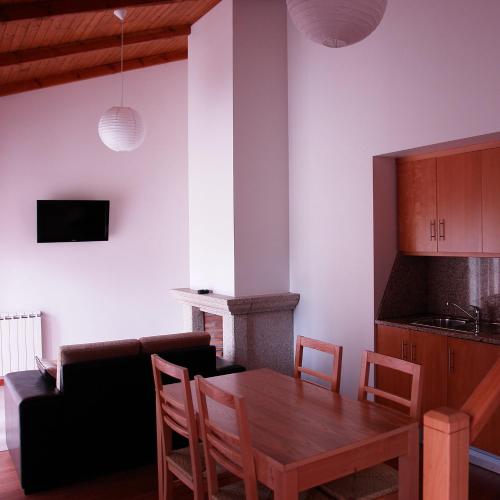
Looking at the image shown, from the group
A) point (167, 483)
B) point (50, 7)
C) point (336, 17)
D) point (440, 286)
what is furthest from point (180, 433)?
point (50, 7)

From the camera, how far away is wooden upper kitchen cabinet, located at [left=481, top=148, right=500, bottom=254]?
366cm

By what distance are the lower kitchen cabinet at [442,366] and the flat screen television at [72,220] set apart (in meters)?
3.73

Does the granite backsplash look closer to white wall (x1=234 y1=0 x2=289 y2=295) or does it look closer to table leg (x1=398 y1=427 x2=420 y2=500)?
white wall (x1=234 y1=0 x2=289 y2=295)

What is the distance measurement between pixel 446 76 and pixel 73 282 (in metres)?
4.73

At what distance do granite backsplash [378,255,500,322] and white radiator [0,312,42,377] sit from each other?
398cm

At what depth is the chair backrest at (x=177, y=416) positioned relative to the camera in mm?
2545

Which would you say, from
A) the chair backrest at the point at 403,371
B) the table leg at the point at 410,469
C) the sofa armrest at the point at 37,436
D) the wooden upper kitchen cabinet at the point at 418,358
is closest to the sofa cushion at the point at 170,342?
the sofa armrest at the point at 37,436

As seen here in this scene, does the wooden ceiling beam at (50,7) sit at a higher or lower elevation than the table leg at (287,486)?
higher

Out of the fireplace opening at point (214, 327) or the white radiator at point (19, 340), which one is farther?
the white radiator at point (19, 340)

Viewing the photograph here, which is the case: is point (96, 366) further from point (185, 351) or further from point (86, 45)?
point (86, 45)

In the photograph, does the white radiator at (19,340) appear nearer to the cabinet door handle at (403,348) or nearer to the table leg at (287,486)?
the cabinet door handle at (403,348)

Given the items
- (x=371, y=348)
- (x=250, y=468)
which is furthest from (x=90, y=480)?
(x=371, y=348)

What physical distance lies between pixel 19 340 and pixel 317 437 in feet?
15.8

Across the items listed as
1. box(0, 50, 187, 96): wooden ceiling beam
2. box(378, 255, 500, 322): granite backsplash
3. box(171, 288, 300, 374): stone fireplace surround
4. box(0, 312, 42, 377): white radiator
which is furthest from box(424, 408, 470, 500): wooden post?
box(0, 50, 187, 96): wooden ceiling beam
